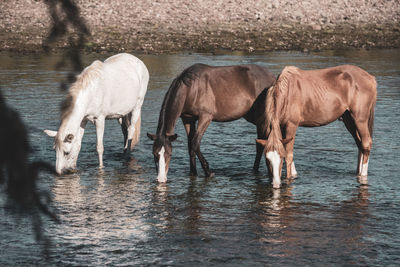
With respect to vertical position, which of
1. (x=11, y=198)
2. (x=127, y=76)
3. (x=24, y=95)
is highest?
(x=11, y=198)

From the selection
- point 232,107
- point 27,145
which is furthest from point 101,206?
point 27,145

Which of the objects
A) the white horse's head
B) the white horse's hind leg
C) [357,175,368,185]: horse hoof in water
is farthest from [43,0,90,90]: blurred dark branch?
the white horse's hind leg

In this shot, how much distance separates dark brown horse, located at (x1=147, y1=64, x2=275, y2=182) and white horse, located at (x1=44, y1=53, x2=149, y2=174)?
1.18m

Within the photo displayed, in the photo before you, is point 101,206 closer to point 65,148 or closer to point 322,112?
point 65,148

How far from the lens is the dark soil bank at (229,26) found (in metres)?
28.9

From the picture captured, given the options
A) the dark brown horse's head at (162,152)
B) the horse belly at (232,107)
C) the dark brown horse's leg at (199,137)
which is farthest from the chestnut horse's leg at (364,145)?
the dark brown horse's head at (162,152)

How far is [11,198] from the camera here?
221cm

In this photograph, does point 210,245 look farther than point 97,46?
No

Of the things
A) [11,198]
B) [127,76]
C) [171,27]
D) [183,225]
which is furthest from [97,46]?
[11,198]

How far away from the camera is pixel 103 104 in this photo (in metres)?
10.0

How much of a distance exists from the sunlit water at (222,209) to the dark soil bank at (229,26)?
16.1 meters

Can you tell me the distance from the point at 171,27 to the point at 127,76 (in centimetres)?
2143

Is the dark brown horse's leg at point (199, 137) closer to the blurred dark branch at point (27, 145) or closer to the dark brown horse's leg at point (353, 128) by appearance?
the dark brown horse's leg at point (353, 128)

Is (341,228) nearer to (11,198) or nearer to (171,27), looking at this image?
(11,198)
